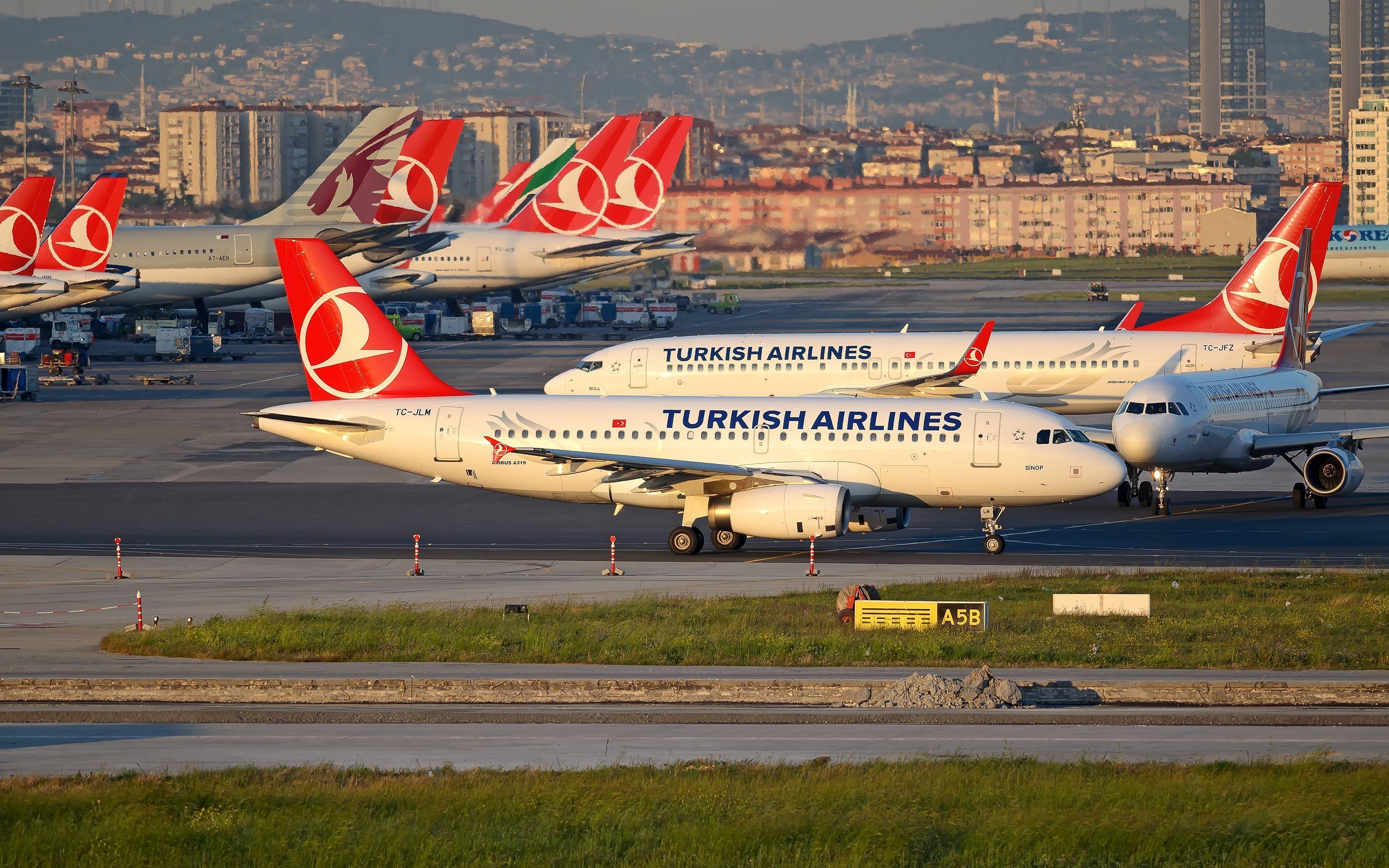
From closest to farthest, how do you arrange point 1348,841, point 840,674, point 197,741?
point 1348,841 < point 197,741 < point 840,674

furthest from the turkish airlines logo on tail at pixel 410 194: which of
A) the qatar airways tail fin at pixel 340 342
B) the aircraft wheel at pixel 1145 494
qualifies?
the aircraft wheel at pixel 1145 494

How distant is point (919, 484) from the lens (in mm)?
40875

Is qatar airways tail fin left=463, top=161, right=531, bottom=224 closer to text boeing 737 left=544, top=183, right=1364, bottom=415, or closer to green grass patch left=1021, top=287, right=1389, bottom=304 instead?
green grass patch left=1021, top=287, right=1389, bottom=304

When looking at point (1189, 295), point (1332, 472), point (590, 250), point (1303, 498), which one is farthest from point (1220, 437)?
point (1189, 295)

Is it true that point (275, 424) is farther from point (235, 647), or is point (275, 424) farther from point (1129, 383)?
point (1129, 383)

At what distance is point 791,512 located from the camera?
129 feet

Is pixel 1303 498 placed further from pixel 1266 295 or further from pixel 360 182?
pixel 360 182

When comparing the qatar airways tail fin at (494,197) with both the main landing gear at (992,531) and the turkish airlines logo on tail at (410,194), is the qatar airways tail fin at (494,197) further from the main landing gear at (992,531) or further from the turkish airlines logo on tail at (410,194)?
the main landing gear at (992,531)

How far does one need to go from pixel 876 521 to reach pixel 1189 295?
129403mm

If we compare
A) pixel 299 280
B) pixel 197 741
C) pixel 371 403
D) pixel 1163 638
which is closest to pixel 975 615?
pixel 1163 638

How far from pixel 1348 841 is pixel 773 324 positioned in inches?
4338

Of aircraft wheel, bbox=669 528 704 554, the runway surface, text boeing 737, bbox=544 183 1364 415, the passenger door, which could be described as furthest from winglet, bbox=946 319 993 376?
the runway surface

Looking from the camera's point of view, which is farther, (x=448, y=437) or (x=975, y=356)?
(x=975, y=356)

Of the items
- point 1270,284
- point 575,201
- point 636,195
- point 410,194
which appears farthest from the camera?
point 575,201
